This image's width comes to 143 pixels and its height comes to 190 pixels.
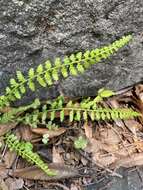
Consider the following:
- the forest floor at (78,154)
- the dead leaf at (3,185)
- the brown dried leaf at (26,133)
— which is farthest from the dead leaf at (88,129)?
the dead leaf at (3,185)

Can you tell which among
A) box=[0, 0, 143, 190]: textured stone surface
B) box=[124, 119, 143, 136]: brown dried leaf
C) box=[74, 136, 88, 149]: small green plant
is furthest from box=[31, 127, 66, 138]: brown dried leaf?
box=[124, 119, 143, 136]: brown dried leaf

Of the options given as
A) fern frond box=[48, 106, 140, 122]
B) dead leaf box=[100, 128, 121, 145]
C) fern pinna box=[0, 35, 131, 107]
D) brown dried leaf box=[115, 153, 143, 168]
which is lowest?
brown dried leaf box=[115, 153, 143, 168]

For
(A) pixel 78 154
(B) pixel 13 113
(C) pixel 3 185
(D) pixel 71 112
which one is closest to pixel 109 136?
(A) pixel 78 154

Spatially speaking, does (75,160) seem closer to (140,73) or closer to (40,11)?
(140,73)

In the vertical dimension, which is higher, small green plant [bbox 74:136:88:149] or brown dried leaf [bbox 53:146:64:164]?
small green plant [bbox 74:136:88:149]

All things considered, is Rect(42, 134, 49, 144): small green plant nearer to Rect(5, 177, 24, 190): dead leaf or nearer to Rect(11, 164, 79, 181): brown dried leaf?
Rect(11, 164, 79, 181): brown dried leaf

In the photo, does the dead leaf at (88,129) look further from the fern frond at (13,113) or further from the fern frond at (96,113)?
the fern frond at (13,113)

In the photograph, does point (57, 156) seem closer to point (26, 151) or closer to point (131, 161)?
point (26, 151)
